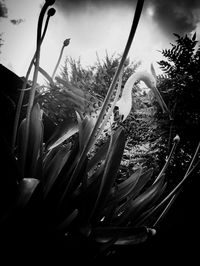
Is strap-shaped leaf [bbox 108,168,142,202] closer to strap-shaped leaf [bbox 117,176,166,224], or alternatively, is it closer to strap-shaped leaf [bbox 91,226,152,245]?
strap-shaped leaf [bbox 117,176,166,224]

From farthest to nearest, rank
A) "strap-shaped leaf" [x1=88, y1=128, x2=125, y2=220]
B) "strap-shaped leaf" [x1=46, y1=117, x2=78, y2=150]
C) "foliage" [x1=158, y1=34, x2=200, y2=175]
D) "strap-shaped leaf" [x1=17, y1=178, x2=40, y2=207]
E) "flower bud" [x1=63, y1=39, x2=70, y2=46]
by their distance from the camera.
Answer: "foliage" [x1=158, y1=34, x2=200, y2=175], "strap-shaped leaf" [x1=46, y1=117, x2=78, y2=150], "flower bud" [x1=63, y1=39, x2=70, y2=46], "strap-shaped leaf" [x1=88, y1=128, x2=125, y2=220], "strap-shaped leaf" [x1=17, y1=178, x2=40, y2=207]

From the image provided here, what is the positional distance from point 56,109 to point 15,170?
184 cm

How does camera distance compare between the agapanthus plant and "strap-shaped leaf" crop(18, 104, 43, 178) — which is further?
"strap-shaped leaf" crop(18, 104, 43, 178)

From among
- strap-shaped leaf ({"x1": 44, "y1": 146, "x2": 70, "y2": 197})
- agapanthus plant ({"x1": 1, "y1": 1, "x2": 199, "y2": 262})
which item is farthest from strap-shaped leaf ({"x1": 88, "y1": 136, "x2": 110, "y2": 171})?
strap-shaped leaf ({"x1": 44, "y1": 146, "x2": 70, "y2": 197})

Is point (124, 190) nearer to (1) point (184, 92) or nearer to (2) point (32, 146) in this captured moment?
(2) point (32, 146)

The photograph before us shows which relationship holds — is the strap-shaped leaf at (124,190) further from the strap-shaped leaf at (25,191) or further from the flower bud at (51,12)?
the flower bud at (51,12)

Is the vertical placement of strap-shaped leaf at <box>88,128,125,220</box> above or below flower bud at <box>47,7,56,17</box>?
below

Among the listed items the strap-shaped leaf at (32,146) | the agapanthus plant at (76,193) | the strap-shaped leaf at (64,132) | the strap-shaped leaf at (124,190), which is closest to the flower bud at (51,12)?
the agapanthus plant at (76,193)

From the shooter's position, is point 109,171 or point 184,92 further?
point 184,92

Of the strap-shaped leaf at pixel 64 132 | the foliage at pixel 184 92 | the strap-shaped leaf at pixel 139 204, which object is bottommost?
the strap-shaped leaf at pixel 139 204

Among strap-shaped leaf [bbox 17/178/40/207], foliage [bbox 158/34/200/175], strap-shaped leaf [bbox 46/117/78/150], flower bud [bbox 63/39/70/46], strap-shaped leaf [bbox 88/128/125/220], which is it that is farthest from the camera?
foliage [bbox 158/34/200/175]

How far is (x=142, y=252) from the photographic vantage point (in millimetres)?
589

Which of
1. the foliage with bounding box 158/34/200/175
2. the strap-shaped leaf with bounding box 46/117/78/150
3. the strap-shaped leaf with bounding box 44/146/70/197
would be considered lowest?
the strap-shaped leaf with bounding box 44/146/70/197

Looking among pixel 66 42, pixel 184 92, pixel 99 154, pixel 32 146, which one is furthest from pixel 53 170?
pixel 184 92
